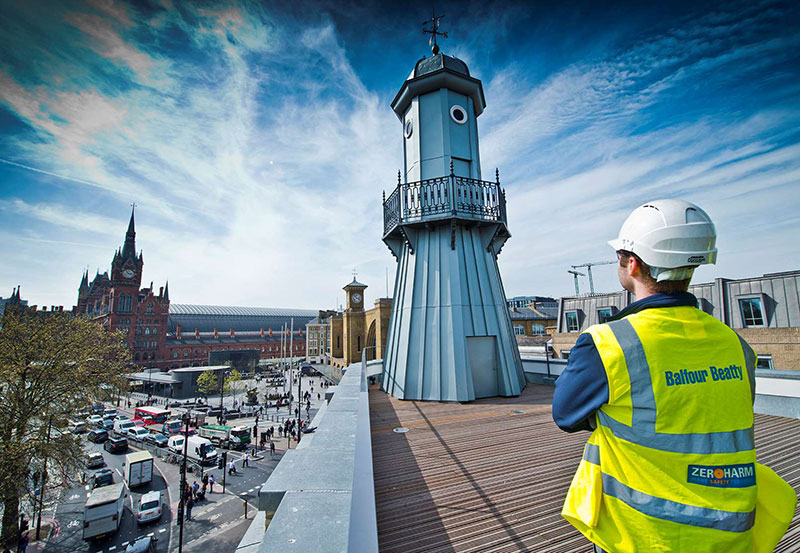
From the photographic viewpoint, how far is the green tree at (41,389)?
41.8ft

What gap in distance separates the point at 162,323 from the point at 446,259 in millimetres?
85680

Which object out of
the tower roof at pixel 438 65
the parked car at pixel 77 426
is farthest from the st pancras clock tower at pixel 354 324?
the tower roof at pixel 438 65

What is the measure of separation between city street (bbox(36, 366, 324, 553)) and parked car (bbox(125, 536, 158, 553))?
0.33 metres

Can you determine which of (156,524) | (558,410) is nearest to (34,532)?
(156,524)

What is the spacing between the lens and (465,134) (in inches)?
362

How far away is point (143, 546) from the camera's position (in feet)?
43.7

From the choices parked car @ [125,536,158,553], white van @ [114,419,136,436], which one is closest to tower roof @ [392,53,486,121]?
parked car @ [125,536,158,553]

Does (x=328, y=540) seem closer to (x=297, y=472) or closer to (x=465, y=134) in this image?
(x=297, y=472)

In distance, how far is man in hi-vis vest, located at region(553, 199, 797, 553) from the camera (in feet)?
4.29

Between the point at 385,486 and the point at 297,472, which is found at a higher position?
the point at 297,472

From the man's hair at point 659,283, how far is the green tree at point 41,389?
20077 millimetres

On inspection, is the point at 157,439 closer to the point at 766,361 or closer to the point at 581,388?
the point at 581,388

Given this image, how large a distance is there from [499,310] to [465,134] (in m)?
4.90

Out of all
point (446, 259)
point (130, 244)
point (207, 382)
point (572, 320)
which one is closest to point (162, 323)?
point (130, 244)
